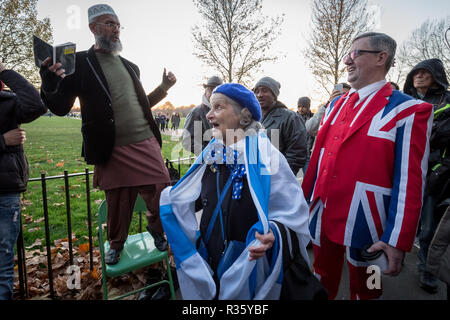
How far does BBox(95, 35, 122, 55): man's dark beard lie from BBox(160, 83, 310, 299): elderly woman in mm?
1271

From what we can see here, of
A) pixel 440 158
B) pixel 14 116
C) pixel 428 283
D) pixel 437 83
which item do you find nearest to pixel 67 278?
pixel 14 116

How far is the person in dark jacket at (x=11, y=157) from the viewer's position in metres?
1.97

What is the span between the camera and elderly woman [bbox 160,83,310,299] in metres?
1.33

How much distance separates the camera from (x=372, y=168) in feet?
5.17

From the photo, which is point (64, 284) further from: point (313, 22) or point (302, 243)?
point (313, 22)

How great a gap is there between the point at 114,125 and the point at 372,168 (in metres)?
2.05

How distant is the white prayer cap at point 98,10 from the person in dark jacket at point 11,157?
31.9 inches

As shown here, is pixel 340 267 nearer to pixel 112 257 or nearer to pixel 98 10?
pixel 112 257

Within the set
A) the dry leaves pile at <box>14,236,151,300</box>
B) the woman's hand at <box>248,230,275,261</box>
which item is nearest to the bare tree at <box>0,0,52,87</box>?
the dry leaves pile at <box>14,236,151,300</box>

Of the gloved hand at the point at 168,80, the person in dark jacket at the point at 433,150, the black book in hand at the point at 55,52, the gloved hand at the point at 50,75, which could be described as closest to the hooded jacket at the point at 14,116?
the gloved hand at the point at 50,75

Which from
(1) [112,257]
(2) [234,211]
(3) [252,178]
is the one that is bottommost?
(1) [112,257]

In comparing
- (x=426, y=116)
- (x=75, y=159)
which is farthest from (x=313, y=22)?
(x=426, y=116)

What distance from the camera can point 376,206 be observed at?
1.58m
